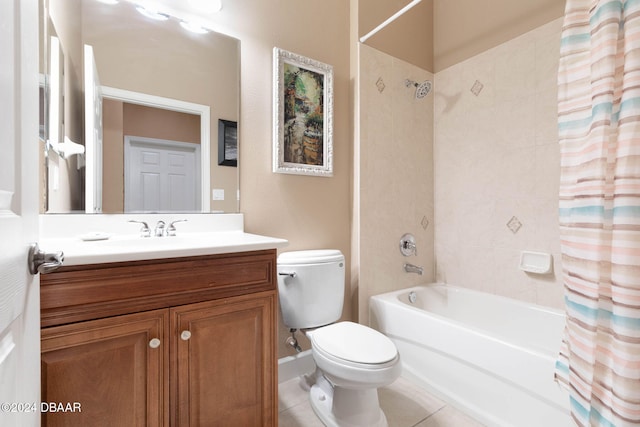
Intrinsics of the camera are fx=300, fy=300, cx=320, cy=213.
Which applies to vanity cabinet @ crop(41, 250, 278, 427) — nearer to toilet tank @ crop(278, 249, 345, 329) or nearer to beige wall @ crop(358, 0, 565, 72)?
toilet tank @ crop(278, 249, 345, 329)

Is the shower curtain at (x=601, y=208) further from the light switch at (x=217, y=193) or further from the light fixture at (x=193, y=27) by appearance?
the light fixture at (x=193, y=27)

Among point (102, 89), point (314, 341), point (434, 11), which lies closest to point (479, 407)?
point (314, 341)

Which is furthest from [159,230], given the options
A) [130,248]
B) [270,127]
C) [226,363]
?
[270,127]

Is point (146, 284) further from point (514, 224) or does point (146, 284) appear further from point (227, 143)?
point (514, 224)

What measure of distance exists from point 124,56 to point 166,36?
23 centimetres

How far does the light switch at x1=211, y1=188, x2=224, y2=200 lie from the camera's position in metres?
1.57

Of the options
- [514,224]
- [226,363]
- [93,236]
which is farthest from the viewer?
[514,224]

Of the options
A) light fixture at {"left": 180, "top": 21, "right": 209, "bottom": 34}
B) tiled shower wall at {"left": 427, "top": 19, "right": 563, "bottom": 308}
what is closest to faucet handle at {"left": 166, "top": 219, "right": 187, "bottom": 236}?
light fixture at {"left": 180, "top": 21, "right": 209, "bottom": 34}

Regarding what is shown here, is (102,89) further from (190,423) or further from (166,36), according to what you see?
(190,423)

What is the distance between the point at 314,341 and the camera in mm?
1416

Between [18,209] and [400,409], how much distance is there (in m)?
1.75

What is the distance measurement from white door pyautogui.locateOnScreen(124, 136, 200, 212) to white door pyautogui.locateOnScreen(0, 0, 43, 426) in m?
0.74

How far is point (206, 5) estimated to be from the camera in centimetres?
151

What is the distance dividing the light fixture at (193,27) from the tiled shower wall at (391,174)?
0.98m
